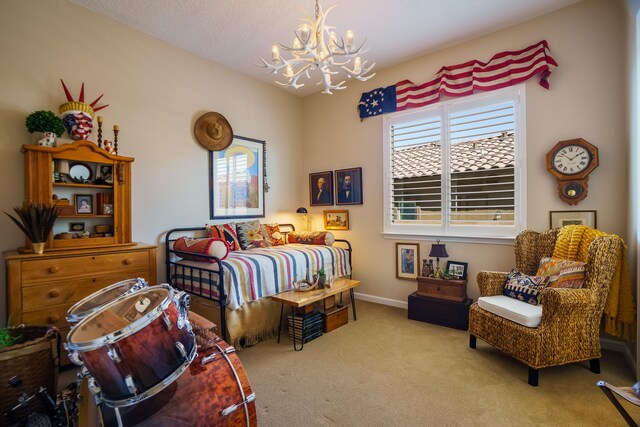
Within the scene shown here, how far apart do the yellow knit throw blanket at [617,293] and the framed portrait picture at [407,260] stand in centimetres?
157

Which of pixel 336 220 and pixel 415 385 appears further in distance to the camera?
pixel 336 220

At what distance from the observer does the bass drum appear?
108 cm

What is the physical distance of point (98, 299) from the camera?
150 centimetres

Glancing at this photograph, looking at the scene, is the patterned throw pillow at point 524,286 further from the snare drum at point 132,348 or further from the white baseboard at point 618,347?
the snare drum at point 132,348

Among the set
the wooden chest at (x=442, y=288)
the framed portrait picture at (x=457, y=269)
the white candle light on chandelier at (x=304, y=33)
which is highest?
the white candle light on chandelier at (x=304, y=33)

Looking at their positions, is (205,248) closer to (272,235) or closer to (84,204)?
(84,204)

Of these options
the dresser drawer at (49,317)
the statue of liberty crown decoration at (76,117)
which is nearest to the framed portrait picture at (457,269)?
the dresser drawer at (49,317)

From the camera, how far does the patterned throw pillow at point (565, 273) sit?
226 cm

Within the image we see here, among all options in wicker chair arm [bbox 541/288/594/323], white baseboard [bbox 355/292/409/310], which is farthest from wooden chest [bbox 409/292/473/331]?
wicker chair arm [bbox 541/288/594/323]

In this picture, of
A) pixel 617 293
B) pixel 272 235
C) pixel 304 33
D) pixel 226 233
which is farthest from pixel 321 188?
pixel 617 293

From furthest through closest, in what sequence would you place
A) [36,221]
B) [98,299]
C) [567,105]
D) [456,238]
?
1. [456,238]
2. [567,105]
3. [36,221]
4. [98,299]

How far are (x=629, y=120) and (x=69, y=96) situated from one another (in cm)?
475

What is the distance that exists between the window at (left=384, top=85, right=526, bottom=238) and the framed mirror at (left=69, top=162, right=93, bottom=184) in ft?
10.9

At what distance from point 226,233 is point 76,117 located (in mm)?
1802
